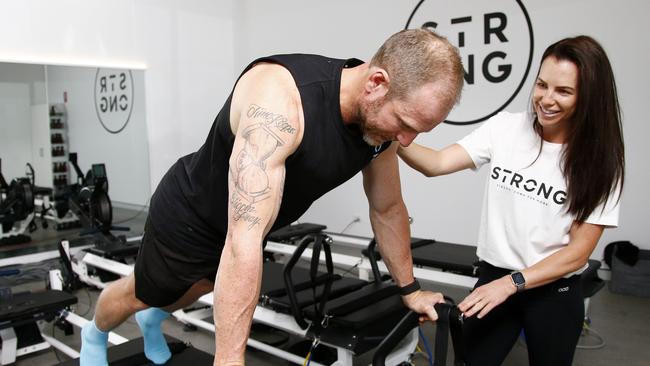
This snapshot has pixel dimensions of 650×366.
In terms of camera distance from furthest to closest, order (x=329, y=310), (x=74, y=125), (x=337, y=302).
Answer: (x=74, y=125) → (x=337, y=302) → (x=329, y=310)

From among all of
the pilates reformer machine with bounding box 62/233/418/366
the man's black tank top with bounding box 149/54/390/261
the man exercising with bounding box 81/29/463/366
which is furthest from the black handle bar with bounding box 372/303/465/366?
the pilates reformer machine with bounding box 62/233/418/366

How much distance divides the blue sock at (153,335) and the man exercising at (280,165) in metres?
0.28

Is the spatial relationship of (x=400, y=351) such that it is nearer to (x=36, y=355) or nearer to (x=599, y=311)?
(x=599, y=311)

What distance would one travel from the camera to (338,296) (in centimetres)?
263

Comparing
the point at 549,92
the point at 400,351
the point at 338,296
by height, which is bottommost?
the point at 400,351

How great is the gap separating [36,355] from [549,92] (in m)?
3.02

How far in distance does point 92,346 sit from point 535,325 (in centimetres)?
155

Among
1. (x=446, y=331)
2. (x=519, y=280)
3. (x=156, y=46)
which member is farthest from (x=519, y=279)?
(x=156, y=46)

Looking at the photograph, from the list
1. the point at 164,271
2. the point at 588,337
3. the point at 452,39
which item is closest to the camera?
the point at 164,271

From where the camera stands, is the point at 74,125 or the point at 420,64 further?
the point at 74,125

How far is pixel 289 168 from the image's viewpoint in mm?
1223

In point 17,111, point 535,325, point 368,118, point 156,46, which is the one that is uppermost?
point 156,46

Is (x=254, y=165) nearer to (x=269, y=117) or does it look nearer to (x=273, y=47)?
(x=269, y=117)

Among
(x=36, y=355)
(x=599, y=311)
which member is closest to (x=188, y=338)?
(x=36, y=355)
